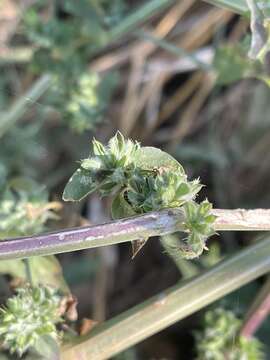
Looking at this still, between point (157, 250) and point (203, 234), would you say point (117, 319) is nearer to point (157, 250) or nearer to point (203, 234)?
point (203, 234)

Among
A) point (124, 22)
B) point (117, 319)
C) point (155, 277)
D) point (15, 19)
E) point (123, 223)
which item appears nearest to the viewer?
point (123, 223)

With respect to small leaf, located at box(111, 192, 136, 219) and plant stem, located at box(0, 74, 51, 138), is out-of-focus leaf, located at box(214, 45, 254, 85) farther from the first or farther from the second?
small leaf, located at box(111, 192, 136, 219)

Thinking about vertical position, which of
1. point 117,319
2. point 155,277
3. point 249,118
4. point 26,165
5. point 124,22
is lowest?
point 155,277

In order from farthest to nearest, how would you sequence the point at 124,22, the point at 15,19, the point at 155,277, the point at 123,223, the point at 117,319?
1. the point at 15,19
2. the point at 155,277
3. the point at 124,22
4. the point at 117,319
5. the point at 123,223

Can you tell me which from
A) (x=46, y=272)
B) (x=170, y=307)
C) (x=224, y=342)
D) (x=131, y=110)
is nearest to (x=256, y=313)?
(x=224, y=342)

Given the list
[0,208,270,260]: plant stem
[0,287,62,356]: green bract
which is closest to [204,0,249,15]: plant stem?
[0,208,270,260]: plant stem

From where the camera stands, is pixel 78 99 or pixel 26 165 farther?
pixel 26 165

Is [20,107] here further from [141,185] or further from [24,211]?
[141,185]

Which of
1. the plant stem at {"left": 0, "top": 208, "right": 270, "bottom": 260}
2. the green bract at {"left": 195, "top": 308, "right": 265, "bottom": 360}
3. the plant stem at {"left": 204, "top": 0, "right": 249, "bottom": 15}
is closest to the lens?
the plant stem at {"left": 0, "top": 208, "right": 270, "bottom": 260}

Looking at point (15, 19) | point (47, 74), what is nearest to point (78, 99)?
point (47, 74)
